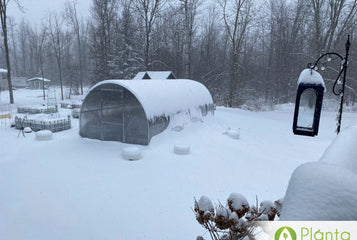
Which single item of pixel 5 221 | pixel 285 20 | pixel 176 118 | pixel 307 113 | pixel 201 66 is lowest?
pixel 5 221

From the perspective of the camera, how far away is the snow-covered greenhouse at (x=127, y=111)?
11.6m

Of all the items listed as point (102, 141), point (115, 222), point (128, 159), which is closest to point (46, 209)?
point (115, 222)

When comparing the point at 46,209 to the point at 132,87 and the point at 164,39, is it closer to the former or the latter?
the point at 132,87

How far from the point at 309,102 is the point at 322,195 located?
4.93 m

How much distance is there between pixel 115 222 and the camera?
6172 millimetres

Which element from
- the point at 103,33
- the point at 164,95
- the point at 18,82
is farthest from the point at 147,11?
the point at 18,82

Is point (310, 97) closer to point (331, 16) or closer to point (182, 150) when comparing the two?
point (182, 150)

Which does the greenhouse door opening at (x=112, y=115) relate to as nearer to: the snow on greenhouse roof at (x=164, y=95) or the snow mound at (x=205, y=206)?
the snow on greenhouse roof at (x=164, y=95)

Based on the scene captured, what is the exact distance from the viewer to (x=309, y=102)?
591cm

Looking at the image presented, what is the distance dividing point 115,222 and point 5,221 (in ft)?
9.08

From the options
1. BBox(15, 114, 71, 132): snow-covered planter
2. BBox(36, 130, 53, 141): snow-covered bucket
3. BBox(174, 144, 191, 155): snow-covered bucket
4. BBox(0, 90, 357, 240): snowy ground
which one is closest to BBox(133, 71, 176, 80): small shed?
BBox(0, 90, 357, 240): snowy ground

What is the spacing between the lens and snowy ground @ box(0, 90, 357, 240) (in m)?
6.06

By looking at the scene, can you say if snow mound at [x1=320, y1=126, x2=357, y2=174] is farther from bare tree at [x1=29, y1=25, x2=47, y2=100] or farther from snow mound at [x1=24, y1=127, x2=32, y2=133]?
bare tree at [x1=29, y1=25, x2=47, y2=100]

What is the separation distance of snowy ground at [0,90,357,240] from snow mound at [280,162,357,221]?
4.46 metres
